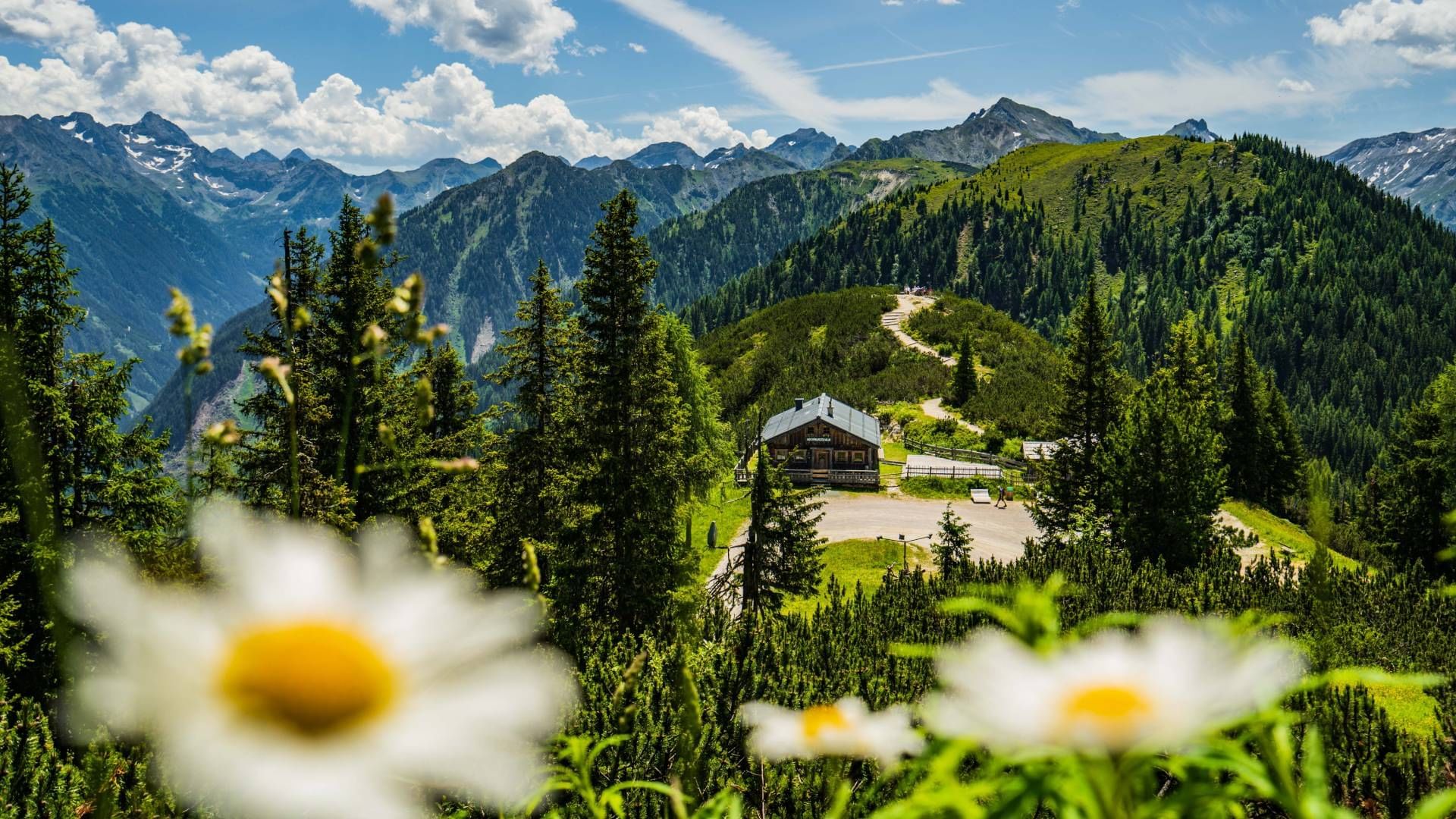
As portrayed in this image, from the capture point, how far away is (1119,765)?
1.87ft

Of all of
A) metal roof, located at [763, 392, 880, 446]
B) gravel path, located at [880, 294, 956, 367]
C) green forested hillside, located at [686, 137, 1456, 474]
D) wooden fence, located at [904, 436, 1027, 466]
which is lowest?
wooden fence, located at [904, 436, 1027, 466]

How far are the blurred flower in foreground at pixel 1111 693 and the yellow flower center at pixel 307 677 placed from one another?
47 centimetres

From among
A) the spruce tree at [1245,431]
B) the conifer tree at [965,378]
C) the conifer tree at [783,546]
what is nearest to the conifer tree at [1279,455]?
the spruce tree at [1245,431]

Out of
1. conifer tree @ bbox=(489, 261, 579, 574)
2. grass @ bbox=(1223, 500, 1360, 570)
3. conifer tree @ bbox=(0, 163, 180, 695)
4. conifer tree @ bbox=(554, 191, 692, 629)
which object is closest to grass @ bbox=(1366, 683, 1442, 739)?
conifer tree @ bbox=(554, 191, 692, 629)

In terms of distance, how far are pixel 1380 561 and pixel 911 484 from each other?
23.4 metres

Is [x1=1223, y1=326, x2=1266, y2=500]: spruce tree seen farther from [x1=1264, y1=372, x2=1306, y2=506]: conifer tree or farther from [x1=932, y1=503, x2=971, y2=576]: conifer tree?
[x1=932, y1=503, x2=971, y2=576]: conifer tree

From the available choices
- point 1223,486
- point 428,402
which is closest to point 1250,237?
point 1223,486

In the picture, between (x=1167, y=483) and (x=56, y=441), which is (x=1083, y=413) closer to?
(x=1167, y=483)

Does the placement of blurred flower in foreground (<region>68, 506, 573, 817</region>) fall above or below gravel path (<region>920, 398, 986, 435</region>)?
below

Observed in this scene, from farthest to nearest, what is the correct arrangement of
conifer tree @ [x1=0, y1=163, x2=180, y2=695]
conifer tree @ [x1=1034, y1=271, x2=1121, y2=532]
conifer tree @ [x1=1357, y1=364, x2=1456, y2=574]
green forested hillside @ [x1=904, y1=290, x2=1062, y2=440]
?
green forested hillside @ [x1=904, y1=290, x2=1062, y2=440]
conifer tree @ [x1=1357, y1=364, x2=1456, y2=574]
conifer tree @ [x1=1034, y1=271, x2=1121, y2=532]
conifer tree @ [x1=0, y1=163, x2=180, y2=695]

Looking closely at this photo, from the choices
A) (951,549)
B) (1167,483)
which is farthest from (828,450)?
(1167,483)

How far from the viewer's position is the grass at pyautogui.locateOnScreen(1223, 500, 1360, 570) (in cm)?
3525

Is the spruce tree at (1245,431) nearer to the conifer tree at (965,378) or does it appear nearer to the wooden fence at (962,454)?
the wooden fence at (962,454)

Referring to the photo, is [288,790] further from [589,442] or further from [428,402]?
[589,442]
